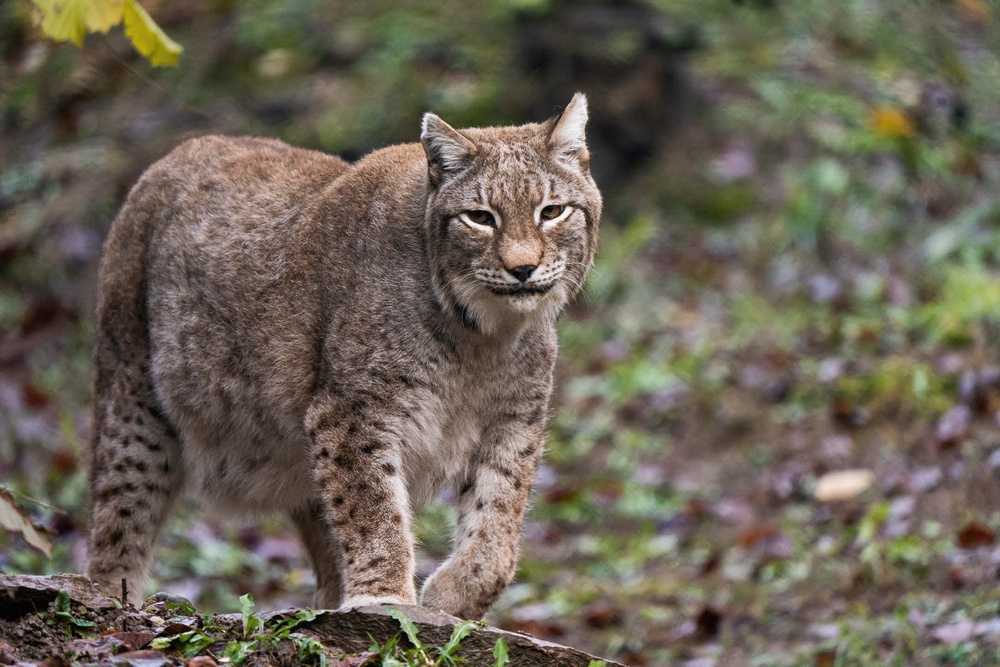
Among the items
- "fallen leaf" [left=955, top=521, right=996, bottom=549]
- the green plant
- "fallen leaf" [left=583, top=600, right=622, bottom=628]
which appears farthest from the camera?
"fallen leaf" [left=583, top=600, right=622, bottom=628]

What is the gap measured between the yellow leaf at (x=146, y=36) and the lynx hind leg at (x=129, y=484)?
64.6 inches

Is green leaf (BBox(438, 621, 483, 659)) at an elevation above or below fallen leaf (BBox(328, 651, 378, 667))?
above

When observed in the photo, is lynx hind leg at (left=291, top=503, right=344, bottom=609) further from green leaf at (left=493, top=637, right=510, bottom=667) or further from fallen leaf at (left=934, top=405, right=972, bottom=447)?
fallen leaf at (left=934, top=405, right=972, bottom=447)

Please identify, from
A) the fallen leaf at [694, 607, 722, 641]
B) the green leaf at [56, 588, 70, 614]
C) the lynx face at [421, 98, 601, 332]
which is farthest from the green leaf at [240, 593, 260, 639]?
the fallen leaf at [694, 607, 722, 641]

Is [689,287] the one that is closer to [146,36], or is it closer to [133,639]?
Result: [146,36]

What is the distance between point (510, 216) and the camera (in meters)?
4.89

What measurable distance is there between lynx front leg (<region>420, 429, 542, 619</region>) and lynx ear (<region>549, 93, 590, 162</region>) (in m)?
1.13

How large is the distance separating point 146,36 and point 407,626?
2.27 m

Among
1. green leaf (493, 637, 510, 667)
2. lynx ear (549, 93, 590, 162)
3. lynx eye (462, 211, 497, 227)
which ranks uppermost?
lynx ear (549, 93, 590, 162)

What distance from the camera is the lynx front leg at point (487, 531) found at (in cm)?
504

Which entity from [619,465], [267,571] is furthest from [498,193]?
[619,465]

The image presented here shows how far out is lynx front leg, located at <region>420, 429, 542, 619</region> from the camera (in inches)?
198

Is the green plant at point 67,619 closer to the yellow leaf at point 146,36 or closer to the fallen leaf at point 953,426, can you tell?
the yellow leaf at point 146,36

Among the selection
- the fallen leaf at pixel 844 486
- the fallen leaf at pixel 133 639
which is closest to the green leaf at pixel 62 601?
the fallen leaf at pixel 133 639
